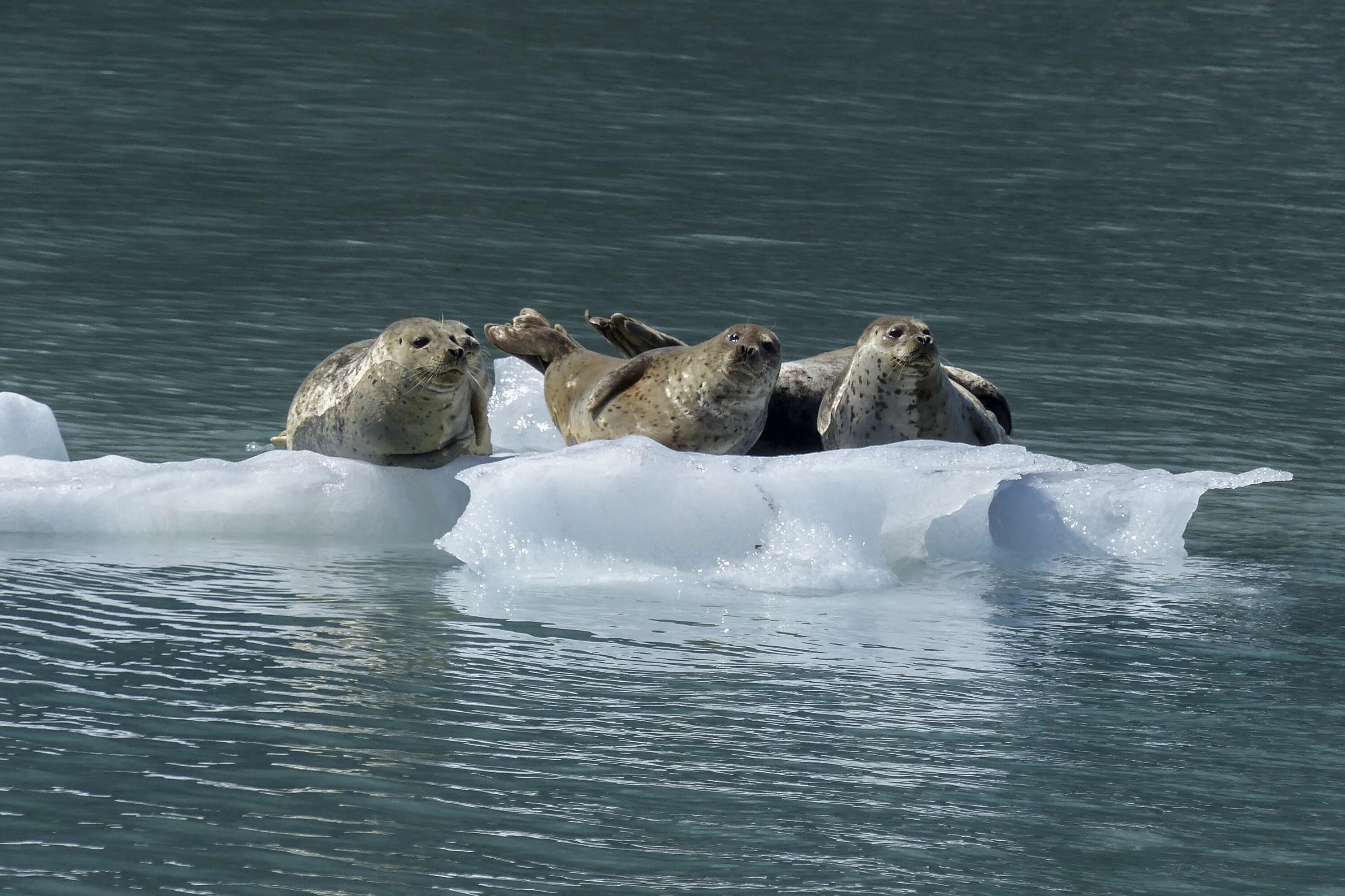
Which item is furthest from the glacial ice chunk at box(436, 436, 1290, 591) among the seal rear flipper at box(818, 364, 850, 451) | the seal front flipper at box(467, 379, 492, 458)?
the seal rear flipper at box(818, 364, 850, 451)

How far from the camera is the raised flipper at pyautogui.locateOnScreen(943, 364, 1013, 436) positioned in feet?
25.8

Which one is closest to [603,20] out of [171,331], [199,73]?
[199,73]

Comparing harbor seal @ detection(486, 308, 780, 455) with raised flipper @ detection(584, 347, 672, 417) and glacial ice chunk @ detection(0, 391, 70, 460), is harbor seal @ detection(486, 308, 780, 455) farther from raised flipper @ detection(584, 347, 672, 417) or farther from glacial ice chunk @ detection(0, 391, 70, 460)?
glacial ice chunk @ detection(0, 391, 70, 460)

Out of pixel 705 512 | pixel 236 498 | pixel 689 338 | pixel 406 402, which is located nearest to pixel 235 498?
pixel 236 498

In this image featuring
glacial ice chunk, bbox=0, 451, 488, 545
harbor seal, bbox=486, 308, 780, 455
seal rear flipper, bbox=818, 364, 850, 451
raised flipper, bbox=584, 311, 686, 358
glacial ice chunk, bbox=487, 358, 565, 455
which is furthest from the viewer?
glacial ice chunk, bbox=487, 358, 565, 455

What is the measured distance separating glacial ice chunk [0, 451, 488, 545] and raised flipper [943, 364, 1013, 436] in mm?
2056

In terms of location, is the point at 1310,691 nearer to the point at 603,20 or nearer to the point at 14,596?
the point at 14,596

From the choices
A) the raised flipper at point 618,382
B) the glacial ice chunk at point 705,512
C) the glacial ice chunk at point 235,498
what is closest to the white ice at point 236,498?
the glacial ice chunk at point 235,498

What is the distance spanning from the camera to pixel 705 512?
20.0ft

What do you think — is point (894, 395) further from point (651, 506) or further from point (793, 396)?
point (651, 506)

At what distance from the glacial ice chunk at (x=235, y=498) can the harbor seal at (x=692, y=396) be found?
0.59 meters

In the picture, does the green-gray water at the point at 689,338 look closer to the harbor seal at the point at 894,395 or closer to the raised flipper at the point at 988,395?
the raised flipper at the point at 988,395

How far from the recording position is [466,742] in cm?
459

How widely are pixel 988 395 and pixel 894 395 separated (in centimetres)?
94
